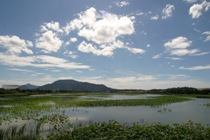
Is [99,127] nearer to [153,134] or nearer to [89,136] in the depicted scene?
[89,136]

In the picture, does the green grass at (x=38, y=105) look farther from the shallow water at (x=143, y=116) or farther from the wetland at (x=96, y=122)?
the shallow water at (x=143, y=116)

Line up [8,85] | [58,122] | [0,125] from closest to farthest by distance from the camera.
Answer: [0,125] < [58,122] < [8,85]

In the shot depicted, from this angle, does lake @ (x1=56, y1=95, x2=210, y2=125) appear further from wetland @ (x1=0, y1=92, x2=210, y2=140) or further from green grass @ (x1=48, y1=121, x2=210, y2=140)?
green grass @ (x1=48, y1=121, x2=210, y2=140)

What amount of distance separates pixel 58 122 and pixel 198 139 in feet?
41.8

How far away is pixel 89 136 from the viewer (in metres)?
12.5

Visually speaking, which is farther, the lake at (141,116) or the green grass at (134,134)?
the lake at (141,116)

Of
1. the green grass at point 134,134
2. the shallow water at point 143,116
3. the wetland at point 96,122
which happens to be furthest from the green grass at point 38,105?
the green grass at point 134,134

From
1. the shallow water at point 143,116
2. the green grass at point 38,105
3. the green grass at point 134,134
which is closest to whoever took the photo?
the green grass at point 134,134

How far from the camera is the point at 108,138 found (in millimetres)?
12117

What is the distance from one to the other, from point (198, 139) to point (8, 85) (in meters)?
178

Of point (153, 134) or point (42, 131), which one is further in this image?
point (42, 131)

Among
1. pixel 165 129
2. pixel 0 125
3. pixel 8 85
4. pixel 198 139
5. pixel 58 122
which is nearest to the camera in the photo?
pixel 198 139

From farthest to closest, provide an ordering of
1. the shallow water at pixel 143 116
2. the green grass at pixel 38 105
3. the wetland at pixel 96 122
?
the green grass at pixel 38 105
the shallow water at pixel 143 116
the wetland at pixel 96 122

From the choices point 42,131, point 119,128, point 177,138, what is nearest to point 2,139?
point 42,131
